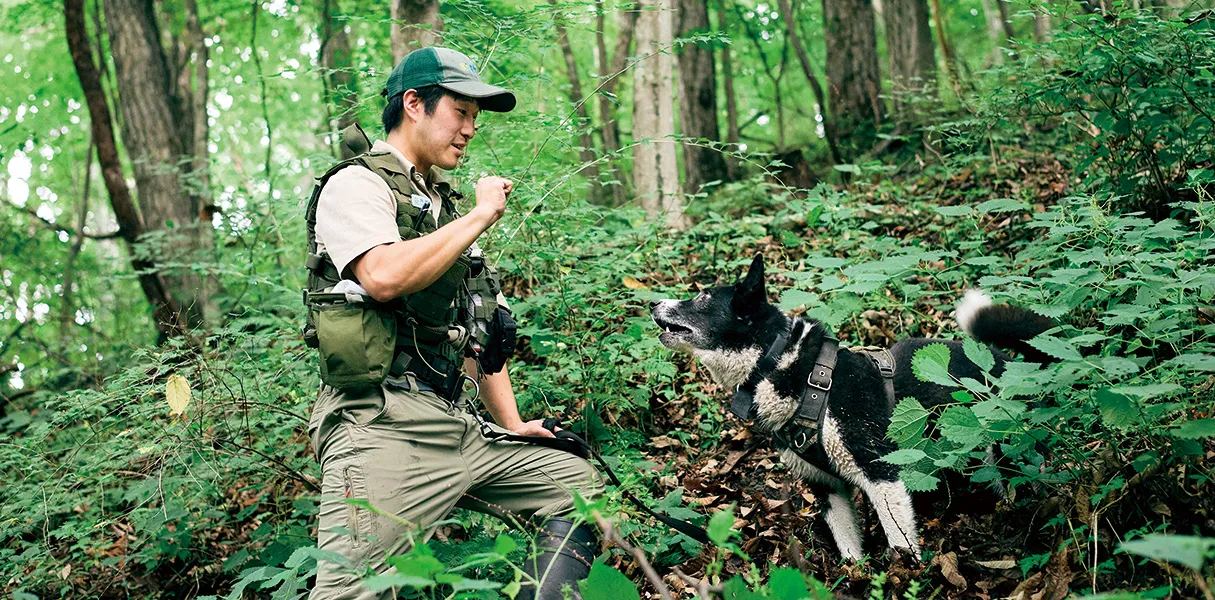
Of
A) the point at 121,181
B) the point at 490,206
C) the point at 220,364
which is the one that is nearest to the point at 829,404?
the point at 490,206

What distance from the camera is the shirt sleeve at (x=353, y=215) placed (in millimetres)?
3158

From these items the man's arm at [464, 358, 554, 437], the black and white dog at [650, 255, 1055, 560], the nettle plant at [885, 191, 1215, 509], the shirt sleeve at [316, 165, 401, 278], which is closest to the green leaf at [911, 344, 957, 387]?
the nettle plant at [885, 191, 1215, 509]

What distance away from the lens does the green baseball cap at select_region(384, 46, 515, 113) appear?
3594 mm

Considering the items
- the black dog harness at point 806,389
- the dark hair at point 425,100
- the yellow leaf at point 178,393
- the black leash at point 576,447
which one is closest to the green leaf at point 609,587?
the black leash at point 576,447

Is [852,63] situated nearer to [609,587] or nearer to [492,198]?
[492,198]

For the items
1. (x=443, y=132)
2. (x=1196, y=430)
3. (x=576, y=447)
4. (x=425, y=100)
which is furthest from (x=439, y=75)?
(x=1196, y=430)

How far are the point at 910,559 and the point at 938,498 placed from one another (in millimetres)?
791

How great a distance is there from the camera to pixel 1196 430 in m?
2.64

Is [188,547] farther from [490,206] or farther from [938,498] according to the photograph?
[938,498]

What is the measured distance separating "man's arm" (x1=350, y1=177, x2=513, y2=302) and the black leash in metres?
0.83

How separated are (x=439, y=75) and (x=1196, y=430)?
3248 millimetres

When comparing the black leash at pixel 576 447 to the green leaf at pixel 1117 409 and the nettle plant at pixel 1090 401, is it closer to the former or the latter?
the nettle plant at pixel 1090 401

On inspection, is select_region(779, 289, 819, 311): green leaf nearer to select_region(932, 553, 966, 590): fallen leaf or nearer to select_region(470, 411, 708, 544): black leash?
select_region(470, 411, 708, 544): black leash

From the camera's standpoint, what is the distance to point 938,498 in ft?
14.5
